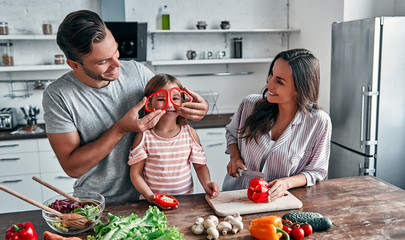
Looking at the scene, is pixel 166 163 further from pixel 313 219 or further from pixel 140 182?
pixel 313 219

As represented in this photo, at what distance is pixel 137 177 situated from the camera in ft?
5.72

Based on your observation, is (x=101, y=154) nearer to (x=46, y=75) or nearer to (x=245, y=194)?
(x=245, y=194)

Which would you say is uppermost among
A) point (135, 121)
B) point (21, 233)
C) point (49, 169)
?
point (135, 121)

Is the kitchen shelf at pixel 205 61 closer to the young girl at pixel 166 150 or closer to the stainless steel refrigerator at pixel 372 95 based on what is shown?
the stainless steel refrigerator at pixel 372 95

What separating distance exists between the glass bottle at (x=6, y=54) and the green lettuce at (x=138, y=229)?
321 cm

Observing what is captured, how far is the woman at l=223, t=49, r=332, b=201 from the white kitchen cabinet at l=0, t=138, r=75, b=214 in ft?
7.69

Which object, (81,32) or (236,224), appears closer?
(236,224)

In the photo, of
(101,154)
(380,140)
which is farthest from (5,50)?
(380,140)

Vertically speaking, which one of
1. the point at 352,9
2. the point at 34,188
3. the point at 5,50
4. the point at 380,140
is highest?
the point at 352,9

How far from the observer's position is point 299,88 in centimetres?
184

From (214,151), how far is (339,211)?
2.41 m

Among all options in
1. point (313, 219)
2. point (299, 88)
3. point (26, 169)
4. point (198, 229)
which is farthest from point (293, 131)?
point (26, 169)

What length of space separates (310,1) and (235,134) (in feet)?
8.39

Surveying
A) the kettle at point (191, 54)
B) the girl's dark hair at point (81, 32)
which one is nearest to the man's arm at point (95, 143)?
the girl's dark hair at point (81, 32)
